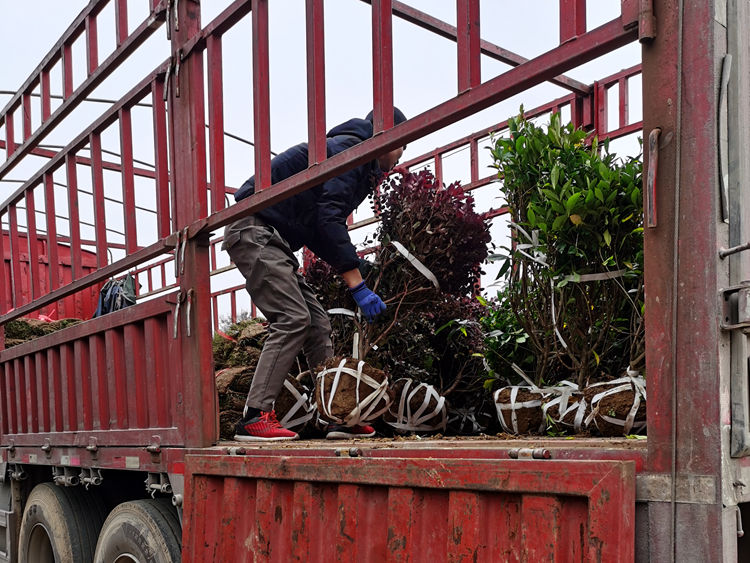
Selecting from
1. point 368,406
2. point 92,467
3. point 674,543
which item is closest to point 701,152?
point 674,543

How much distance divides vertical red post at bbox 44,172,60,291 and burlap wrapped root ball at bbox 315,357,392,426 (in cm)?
242

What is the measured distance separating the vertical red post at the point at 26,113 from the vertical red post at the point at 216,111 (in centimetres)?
299

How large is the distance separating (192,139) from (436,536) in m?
2.42

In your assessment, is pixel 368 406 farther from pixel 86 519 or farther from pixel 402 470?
pixel 86 519

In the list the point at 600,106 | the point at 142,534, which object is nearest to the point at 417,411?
the point at 142,534

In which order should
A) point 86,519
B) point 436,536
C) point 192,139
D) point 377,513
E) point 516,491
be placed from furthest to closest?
point 86,519 < point 192,139 < point 377,513 < point 436,536 < point 516,491

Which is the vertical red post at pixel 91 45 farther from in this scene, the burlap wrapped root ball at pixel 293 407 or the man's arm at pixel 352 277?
the burlap wrapped root ball at pixel 293 407

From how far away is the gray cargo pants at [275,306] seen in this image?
400 cm

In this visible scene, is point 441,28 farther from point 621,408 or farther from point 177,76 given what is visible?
point 621,408

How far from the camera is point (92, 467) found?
15.6ft

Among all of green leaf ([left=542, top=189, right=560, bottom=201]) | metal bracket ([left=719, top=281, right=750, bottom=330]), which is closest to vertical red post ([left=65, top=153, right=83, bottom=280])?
green leaf ([left=542, top=189, right=560, bottom=201])

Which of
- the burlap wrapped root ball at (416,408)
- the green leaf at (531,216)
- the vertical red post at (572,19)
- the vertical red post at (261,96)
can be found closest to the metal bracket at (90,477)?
the burlap wrapped root ball at (416,408)

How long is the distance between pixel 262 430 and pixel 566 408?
1473 millimetres

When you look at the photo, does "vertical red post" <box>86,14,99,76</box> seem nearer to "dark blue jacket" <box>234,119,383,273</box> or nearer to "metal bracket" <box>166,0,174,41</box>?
"metal bracket" <box>166,0,174,41</box>
